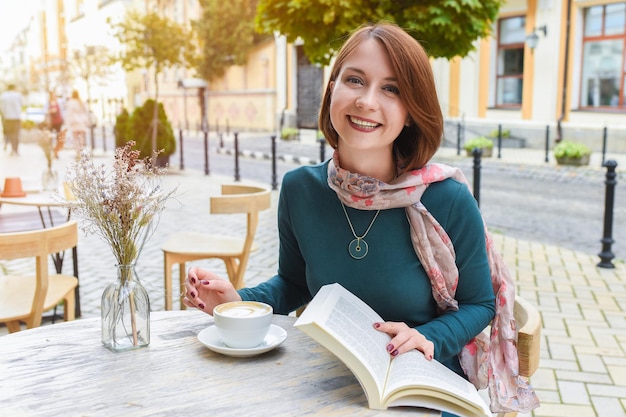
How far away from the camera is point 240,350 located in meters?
1.84

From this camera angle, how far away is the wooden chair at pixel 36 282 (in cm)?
293

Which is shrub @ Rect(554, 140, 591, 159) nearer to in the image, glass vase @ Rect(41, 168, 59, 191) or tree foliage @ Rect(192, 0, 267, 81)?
glass vase @ Rect(41, 168, 59, 191)

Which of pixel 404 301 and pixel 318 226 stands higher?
pixel 318 226

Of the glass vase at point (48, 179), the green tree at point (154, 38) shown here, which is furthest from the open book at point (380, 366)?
the green tree at point (154, 38)

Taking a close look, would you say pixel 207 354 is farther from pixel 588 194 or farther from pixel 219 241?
pixel 588 194

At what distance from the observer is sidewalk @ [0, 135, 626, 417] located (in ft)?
12.3

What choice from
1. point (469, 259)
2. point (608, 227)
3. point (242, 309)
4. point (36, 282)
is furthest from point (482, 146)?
point (242, 309)

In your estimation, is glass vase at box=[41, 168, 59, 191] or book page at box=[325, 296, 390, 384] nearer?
book page at box=[325, 296, 390, 384]

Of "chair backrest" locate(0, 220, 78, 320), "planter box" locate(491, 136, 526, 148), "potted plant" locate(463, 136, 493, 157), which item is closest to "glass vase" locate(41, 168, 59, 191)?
"chair backrest" locate(0, 220, 78, 320)

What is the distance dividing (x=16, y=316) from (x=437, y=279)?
7.35ft

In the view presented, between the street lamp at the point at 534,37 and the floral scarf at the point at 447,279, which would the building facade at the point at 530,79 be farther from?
the floral scarf at the point at 447,279

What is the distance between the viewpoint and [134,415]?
5.04ft

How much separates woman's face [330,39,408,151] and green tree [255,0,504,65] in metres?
4.14

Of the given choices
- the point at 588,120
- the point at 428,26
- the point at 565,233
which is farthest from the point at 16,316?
the point at 588,120
